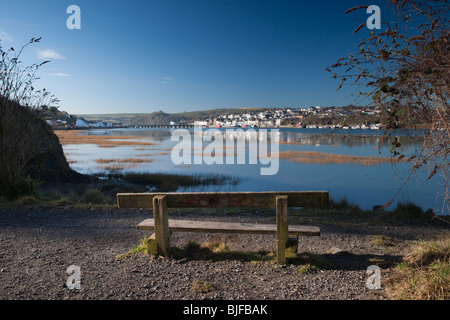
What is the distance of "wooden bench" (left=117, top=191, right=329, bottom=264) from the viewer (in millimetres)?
4629

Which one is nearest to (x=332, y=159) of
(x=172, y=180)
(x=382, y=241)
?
(x=172, y=180)

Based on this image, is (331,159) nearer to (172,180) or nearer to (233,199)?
(172,180)

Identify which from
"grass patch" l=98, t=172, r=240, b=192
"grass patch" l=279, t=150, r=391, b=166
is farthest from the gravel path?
"grass patch" l=279, t=150, r=391, b=166

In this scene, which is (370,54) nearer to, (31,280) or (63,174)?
(31,280)

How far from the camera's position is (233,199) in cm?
476

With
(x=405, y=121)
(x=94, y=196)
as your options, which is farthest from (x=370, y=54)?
(x=94, y=196)

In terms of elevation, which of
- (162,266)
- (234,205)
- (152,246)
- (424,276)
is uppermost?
(234,205)

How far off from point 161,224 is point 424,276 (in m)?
3.41

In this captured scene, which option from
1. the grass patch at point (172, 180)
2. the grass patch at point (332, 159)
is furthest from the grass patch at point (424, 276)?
the grass patch at point (332, 159)

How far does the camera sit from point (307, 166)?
30.6 metres

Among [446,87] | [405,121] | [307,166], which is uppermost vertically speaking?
[446,87]

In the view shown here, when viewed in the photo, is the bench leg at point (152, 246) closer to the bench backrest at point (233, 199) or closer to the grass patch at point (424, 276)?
the bench backrest at point (233, 199)

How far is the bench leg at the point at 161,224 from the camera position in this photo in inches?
192
